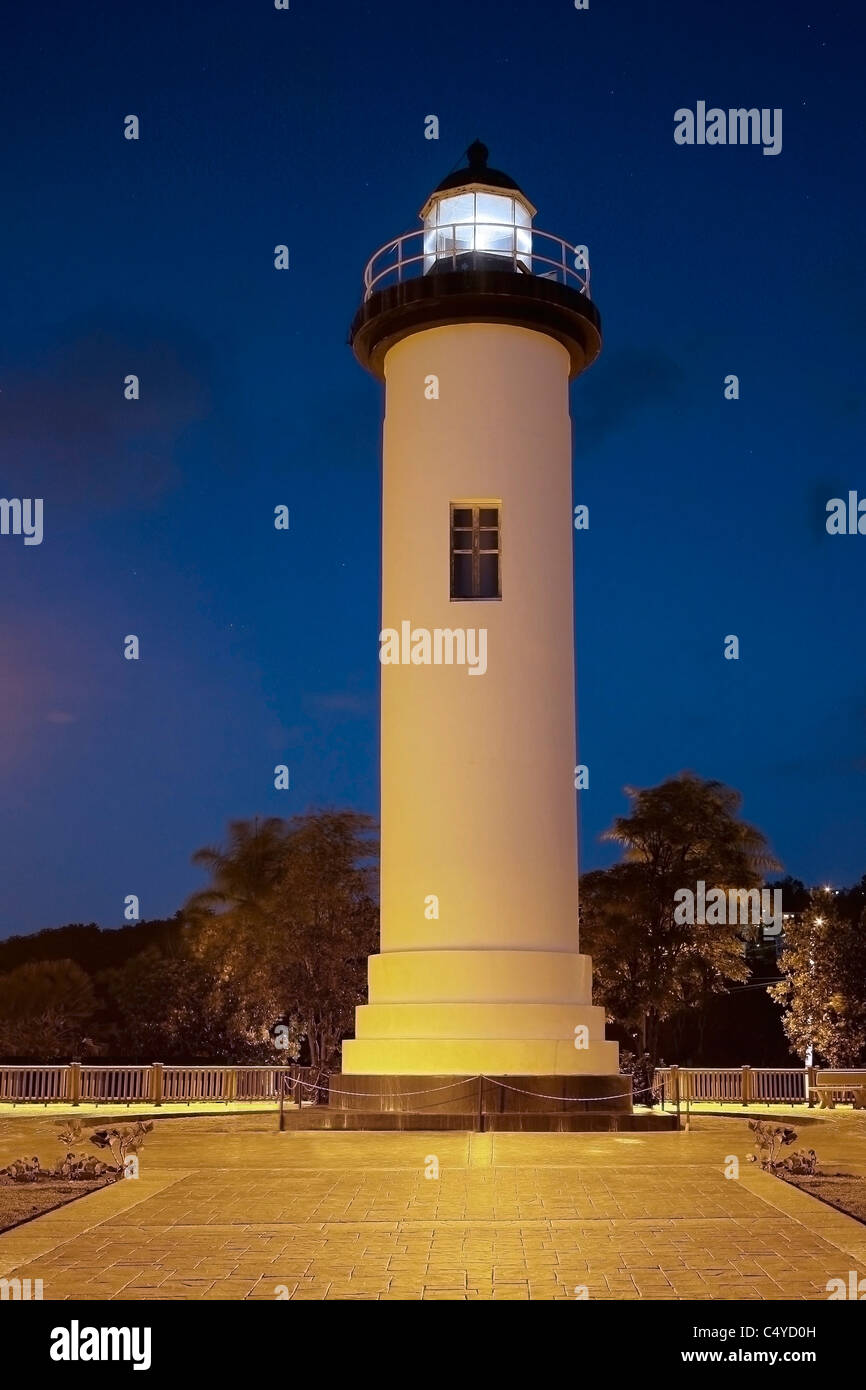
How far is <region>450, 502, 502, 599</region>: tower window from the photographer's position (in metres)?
19.5

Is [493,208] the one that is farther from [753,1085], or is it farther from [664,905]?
[753,1085]

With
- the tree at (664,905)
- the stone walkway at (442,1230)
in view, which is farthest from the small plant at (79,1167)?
the tree at (664,905)

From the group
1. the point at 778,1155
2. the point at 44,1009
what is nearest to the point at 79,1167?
the point at 778,1155

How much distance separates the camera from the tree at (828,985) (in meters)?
32.5

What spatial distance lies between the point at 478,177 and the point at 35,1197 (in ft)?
49.9

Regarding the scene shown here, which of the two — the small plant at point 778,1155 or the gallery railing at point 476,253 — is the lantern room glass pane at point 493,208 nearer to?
the gallery railing at point 476,253

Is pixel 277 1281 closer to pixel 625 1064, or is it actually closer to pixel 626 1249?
pixel 626 1249

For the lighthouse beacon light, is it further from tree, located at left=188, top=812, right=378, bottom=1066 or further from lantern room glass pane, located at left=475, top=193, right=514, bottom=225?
tree, located at left=188, top=812, right=378, bottom=1066

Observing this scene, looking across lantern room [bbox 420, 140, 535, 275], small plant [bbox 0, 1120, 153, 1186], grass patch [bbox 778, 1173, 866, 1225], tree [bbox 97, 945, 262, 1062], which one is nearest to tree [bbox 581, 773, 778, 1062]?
tree [bbox 97, 945, 262, 1062]

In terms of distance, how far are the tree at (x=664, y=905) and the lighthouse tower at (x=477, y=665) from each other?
38.6 feet

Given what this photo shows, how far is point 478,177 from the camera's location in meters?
20.6

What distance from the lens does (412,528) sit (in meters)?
19.7
